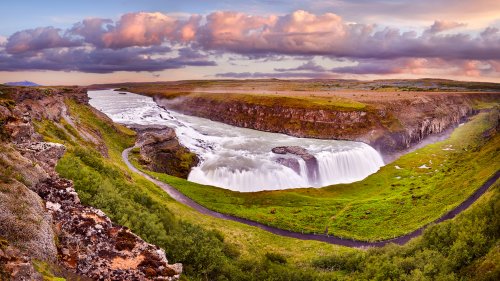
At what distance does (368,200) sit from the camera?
65938mm

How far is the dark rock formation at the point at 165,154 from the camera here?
3127 inches

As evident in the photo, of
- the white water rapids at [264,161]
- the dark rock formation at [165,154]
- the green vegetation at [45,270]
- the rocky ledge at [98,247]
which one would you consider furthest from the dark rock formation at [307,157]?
the green vegetation at [45,270]

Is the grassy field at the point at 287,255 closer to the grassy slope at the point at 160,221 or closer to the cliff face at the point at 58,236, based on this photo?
the grassy slope at the point at 160,221

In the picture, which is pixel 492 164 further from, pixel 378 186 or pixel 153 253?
pixel 153 253

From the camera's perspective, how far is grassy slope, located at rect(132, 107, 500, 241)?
179 ft

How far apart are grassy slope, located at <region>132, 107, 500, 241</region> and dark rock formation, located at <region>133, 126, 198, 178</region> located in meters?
9.73

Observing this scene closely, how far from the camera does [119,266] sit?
17.4m

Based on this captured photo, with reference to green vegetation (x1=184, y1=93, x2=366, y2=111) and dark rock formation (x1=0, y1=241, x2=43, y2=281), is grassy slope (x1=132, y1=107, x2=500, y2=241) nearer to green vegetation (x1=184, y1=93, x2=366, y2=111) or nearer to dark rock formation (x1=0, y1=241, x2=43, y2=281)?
dark rock formation (x1=0, y1=241, x2=43, y2=281)

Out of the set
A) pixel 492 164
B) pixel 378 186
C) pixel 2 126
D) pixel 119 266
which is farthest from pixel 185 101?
pixel 119 266

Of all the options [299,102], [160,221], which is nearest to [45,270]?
[160,221]

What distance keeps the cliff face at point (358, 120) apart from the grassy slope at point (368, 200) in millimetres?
31685

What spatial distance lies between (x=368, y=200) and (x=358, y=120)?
60.0 meters

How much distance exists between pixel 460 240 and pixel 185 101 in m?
174

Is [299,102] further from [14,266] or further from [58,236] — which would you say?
[14,266]
